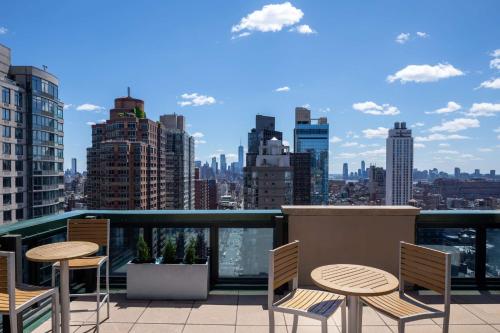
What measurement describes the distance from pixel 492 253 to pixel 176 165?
416 feet

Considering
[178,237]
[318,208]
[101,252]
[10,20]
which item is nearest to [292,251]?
[318,208]

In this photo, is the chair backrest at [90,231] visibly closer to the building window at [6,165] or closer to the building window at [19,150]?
the building window at [6,165]

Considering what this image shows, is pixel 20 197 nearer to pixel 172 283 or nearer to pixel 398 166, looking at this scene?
pixel 172 283

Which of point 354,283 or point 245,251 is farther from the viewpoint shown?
point 245,251

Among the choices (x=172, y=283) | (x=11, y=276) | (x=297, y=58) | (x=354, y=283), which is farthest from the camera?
(x=297, y=58)

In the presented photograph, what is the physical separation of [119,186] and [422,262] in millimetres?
95985

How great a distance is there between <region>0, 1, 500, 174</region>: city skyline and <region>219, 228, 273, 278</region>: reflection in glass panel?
6.15 metres

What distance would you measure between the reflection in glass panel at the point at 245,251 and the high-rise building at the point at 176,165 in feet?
391

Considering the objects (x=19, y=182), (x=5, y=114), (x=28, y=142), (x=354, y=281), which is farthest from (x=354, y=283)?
(x=28, y=142)

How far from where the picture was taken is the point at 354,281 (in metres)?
2.50

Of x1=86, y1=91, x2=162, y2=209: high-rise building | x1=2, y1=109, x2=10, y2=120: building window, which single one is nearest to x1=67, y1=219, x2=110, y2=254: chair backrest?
x1=2, y1=109, x2=10, y2=120: building window

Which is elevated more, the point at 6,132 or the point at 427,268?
the point at 6,132

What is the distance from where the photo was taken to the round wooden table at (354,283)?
2312mm

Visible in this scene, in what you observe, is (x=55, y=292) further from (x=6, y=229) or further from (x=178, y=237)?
(x=178, y=237)
